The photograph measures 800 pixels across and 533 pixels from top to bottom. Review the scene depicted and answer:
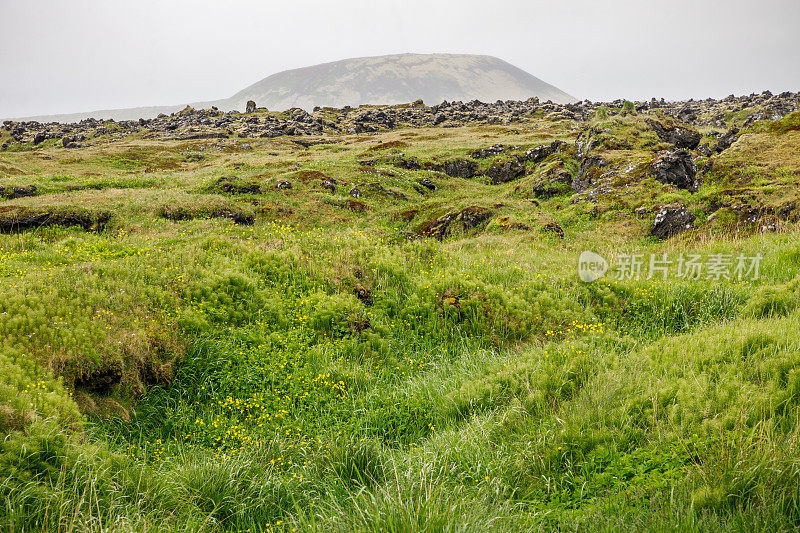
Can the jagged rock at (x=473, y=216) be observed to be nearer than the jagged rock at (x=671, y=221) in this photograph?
No

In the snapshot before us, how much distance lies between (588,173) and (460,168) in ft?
56.9

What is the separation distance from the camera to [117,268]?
394 inches

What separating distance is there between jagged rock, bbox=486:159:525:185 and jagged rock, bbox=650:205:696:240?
22.1m

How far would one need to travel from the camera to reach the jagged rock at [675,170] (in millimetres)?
22266

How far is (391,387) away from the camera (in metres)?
7.62

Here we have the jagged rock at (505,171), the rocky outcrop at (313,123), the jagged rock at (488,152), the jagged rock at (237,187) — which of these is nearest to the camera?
the jagged rock at (237,187)

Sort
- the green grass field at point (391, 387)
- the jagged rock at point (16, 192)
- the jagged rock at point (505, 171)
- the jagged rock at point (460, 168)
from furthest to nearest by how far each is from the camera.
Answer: the jagged rock at point (460, 168), the jagged rock at point (505, 171), the jagged rock at point (16, 192), the green grass field at point (391, 387)

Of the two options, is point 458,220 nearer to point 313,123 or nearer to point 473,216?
point 473,216

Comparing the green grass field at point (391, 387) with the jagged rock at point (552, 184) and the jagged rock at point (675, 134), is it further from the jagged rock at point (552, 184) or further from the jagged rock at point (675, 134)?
the jagged rock at point (675, 134)

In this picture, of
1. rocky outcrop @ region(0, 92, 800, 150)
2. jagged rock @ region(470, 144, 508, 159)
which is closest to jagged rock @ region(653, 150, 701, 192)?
jagged rock @ region(470, 144, 508, 159)

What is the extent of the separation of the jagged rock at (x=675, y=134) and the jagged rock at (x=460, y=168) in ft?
53.4

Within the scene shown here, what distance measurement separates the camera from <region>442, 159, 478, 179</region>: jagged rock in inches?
1655

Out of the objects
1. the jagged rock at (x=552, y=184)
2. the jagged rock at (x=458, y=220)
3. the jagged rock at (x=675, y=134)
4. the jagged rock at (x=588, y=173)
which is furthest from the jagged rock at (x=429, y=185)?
the jagged rock at (x=675, y=134)

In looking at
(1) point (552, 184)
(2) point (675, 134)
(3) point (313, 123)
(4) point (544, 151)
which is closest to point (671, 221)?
(1) point (552, 184)
